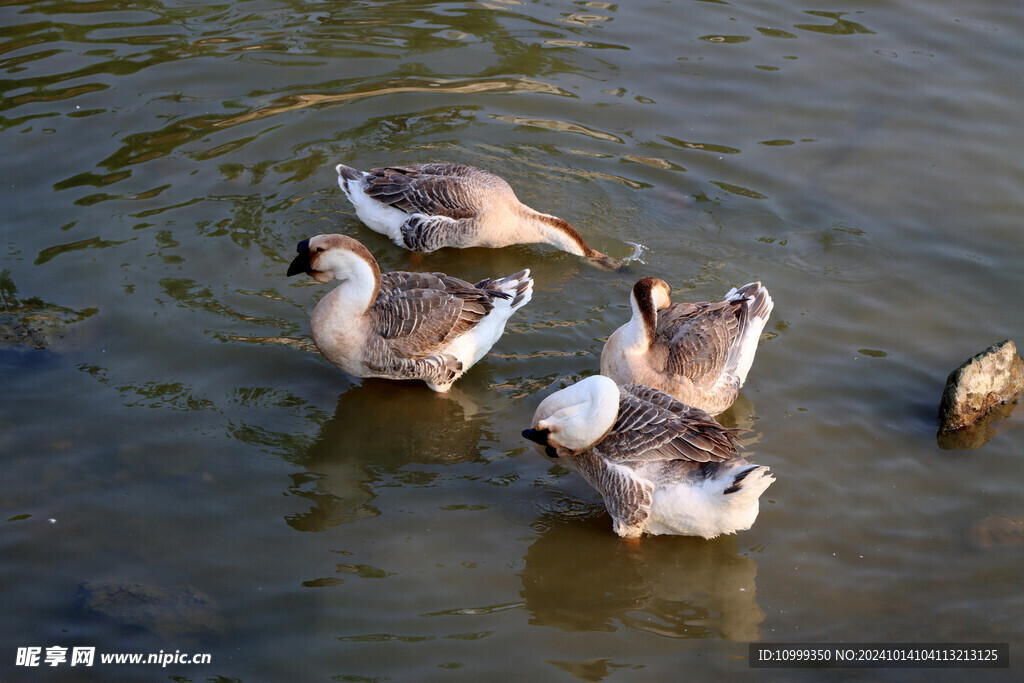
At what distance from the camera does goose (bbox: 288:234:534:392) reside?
25.8 ft

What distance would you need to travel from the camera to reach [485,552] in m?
6.62

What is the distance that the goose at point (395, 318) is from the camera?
7871mm

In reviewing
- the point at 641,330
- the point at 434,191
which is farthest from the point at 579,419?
the point at 434,191

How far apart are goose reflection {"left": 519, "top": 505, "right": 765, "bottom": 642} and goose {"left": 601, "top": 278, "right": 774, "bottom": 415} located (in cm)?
135

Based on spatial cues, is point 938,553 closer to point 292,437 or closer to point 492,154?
point 292,437

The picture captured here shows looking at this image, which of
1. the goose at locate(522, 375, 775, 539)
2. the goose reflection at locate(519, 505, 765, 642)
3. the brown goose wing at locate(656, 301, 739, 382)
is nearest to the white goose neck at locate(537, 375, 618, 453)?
the goose at locate(522, 375, 775, 539)

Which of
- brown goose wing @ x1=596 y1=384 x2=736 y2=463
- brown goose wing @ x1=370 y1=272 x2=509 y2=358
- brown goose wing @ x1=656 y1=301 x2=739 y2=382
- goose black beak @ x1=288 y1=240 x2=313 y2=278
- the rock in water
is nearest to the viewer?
brown goose wing @ x1=596 y1=384 x2=736 y2=463

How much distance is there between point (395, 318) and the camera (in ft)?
26.6

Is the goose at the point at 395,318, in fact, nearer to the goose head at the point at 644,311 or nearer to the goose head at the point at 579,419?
the goose head at the point at 644,311

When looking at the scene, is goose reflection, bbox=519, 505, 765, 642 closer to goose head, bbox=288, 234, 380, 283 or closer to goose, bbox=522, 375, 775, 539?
goose, bbox=522, 375, 775, 539

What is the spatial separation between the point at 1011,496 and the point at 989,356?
47.8 inches

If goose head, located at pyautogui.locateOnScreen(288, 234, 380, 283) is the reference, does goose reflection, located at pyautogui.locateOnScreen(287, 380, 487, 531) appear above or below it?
below

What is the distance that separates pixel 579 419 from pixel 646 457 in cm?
59

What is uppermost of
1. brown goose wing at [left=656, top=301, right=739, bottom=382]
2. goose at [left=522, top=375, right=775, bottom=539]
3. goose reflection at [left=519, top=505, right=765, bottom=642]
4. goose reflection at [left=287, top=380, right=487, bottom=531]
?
brown goose wing at [left=656, top=301, right=739, bottom=382]
